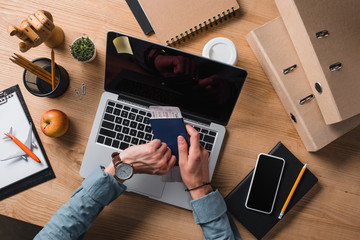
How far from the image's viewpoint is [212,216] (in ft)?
2.51

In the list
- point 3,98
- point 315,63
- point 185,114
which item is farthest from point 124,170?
point 315,63

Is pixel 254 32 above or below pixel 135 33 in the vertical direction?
below

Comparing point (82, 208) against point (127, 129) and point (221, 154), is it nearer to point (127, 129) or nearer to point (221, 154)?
point (127, 129)

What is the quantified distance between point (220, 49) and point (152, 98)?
24 cm

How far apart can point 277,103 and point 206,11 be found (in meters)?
0.34

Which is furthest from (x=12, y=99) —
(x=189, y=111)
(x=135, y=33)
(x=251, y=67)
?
(x=251, y=67)

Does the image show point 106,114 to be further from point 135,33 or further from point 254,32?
point 254,32

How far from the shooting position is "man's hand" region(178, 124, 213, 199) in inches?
29.0

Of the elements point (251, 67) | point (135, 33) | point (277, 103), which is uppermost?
point (135, 33)

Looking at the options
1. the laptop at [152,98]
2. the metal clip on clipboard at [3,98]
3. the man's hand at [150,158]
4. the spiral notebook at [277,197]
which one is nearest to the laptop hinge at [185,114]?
the laptop at [152,98]

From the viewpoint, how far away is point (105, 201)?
0.77m

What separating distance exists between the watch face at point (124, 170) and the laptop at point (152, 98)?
67mm

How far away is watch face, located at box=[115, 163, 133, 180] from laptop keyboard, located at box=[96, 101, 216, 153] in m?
0.07

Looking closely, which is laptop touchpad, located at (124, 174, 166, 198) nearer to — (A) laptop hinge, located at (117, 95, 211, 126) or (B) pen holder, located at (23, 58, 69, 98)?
(A) laptop hinge, located at (117, 95, 211, 126)
